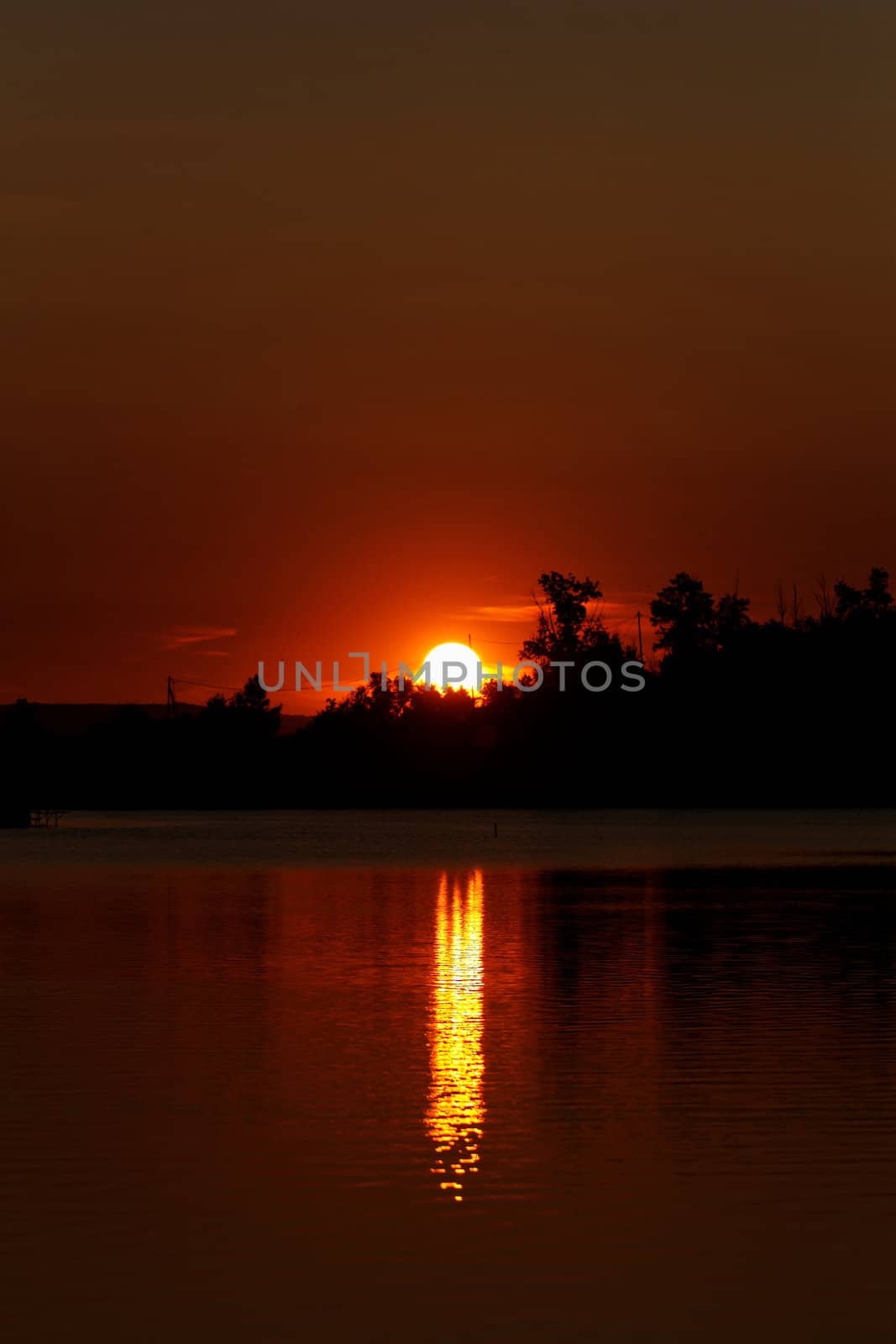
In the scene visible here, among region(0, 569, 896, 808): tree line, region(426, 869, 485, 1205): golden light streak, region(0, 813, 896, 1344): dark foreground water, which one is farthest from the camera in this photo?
region(0, 569, 896, 808): tree line

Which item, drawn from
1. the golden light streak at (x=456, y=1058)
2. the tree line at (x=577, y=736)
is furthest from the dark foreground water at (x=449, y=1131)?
the tree line at (x=577, y=736)

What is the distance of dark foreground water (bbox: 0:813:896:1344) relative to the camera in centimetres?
1057

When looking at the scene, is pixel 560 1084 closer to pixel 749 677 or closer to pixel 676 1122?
pixel 676 1122

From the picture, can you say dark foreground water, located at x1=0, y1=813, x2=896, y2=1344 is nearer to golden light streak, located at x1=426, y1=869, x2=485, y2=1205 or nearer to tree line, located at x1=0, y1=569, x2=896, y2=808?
golden light streak, located at x1=426, y1=869, x2=485, y2=1205

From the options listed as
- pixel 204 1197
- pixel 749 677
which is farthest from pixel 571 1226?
pixel 749 677

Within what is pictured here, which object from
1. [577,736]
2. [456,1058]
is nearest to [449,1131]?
[456,1058]

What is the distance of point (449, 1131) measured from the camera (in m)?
15.2

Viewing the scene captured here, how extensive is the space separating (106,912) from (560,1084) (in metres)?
23.4

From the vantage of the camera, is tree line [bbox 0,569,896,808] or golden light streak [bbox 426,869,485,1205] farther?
tree line [bbox 0,569,896,808]

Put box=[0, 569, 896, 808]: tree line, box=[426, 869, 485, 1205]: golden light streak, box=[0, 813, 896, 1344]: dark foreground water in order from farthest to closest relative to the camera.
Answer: box=[0, 569, 896, 808]: tree line → box=[426, 869, 485, 1205]: golden light streak → box=[0, 813, 896, 1344]: dark foreground water

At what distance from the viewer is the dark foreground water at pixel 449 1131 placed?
416 inches

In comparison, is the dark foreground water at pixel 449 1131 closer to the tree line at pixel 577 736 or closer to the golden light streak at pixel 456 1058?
the golden light streak at pixel 456 1058

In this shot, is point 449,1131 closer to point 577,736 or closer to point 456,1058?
point 456,1058

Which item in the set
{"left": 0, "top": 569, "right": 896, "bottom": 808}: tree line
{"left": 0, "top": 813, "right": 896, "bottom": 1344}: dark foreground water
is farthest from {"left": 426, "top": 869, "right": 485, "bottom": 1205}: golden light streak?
{"left": 0, "top": 569, "right": 896, "bottom": 808}: tree line
